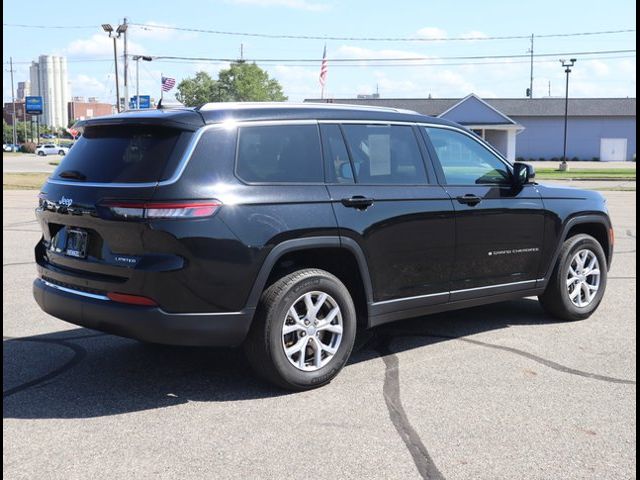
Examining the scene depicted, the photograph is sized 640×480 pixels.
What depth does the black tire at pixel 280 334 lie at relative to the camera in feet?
15.8

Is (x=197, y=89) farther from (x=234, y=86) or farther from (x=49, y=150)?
(x=49, y=150)

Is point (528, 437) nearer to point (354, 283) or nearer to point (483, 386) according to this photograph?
point (483, 386)

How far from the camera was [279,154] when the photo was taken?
201 inches

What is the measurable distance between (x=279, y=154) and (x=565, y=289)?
10.5ft

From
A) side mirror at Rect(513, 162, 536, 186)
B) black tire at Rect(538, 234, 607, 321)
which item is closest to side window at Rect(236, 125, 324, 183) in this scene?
side mirror at Rect(513, 162, 536, 186)

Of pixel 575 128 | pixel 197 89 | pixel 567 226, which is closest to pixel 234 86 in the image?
pixel 197 89

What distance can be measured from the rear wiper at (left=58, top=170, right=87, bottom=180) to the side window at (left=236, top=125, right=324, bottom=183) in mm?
1087

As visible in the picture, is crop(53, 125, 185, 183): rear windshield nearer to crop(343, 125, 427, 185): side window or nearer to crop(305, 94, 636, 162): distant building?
crop(343, 125, 427, 185): side window

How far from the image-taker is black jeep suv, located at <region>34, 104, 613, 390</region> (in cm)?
457

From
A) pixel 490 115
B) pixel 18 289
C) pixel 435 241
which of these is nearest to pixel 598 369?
pixel 435 241

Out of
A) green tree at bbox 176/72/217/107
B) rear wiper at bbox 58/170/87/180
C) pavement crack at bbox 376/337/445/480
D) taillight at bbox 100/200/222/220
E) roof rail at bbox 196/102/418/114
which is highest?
green tree at bbox 176/72/217/107

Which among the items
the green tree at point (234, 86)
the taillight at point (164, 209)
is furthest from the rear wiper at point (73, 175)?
the green tree at point (234, 86)

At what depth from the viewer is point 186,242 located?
4.50m

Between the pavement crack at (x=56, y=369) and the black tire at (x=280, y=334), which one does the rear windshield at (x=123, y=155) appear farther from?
the pavement crack at (x=56, y=369)
